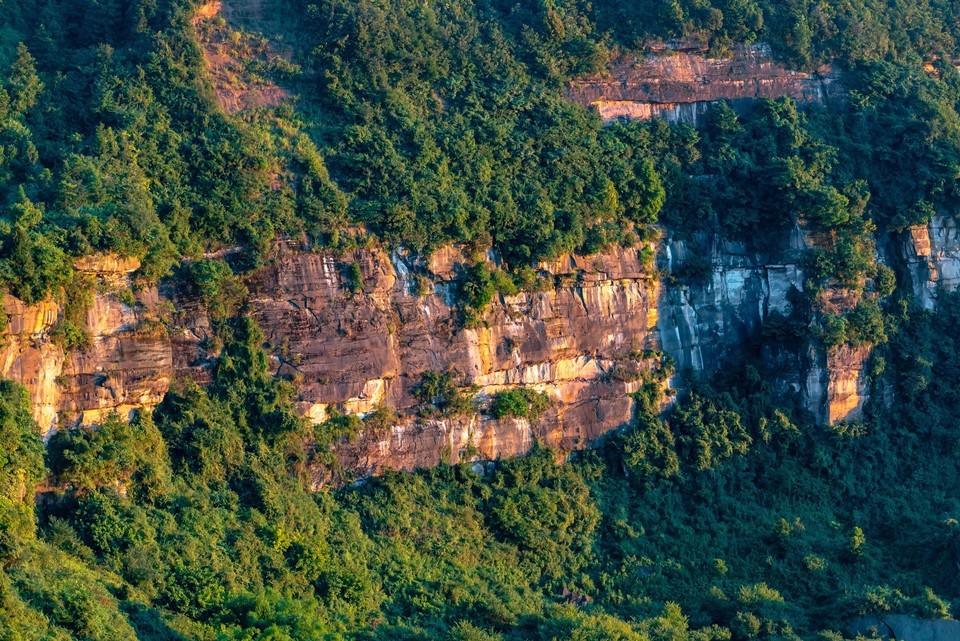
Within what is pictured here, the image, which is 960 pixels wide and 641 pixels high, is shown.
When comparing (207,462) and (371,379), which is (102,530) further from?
(371,379)

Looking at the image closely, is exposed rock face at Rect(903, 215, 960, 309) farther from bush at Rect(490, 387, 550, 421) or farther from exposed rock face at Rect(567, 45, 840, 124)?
bush at Rect(490, 387, 550, 421)

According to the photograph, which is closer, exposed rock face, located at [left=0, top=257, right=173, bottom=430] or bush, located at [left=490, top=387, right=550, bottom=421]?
exposed rock face, located at [left=0, top=257, right=173, bottom=430]

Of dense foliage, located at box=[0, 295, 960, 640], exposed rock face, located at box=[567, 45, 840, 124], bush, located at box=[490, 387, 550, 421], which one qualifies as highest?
exposed rock face, located at box=[567, 45, 840, 124]

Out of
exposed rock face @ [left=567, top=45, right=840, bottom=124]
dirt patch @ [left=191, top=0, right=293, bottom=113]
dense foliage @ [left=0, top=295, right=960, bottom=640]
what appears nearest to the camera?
dense foliage @ [left=0, top=295, right=960, bottom=640]

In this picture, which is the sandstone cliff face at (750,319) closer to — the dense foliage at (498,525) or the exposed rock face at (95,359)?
the dense foliage at (498,525)

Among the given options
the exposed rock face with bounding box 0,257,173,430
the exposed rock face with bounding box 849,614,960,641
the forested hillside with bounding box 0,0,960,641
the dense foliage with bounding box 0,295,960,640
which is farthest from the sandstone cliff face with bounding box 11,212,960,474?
the exposed rock face with bounding box 849,614,960,641

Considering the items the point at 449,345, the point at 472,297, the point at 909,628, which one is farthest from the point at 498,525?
the point at 909,628

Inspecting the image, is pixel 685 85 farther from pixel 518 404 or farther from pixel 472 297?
pixel 518 404
